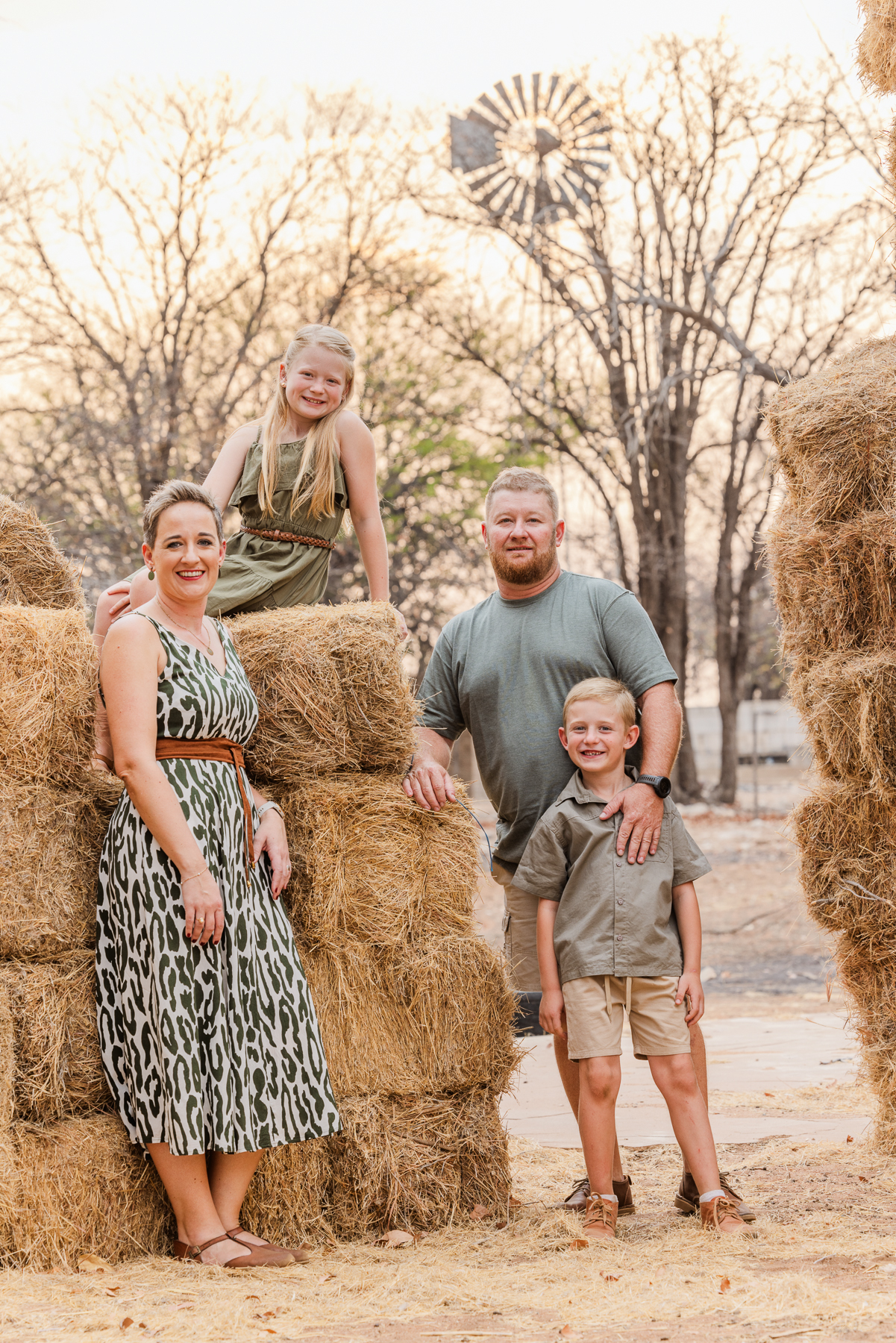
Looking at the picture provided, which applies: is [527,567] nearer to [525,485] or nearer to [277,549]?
[525,485]

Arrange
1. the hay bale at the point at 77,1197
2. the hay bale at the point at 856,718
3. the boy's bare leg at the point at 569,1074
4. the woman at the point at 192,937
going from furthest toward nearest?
1. the hay bale at the point at 856,718
2. the boy's bare leg at the point at 569,1074
3. the woman at the point at 192,937
4. the hay bale at the point at 77,1197

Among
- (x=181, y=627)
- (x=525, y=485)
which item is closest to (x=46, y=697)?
(x=181, y=627)

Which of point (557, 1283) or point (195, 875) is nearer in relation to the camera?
point (557, 1283)

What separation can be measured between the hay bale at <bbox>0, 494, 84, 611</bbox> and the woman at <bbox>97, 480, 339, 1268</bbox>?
24.7 inches

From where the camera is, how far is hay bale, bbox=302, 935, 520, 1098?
135 inches

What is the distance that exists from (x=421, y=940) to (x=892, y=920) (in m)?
A: 1.53

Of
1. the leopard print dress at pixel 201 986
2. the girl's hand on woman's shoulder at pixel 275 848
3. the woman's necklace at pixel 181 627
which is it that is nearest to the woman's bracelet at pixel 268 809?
the girl's hand on woman's shoulder at pixel 275 848

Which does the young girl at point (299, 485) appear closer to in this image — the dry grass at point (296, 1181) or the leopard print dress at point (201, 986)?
the leopard print dress at point (201, 986)

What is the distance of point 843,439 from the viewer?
12.9 ft

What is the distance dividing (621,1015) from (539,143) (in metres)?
13.3

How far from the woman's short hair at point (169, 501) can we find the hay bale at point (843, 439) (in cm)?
192

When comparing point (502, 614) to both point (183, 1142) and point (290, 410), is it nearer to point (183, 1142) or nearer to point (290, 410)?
point (290, 410)

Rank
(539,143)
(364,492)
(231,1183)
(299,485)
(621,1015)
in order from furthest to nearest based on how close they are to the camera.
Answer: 1. (539,143)
2. (364,492)
3. (299,485)
4. (621,1015)
5. (231,1183)

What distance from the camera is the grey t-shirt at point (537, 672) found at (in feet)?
12.0
